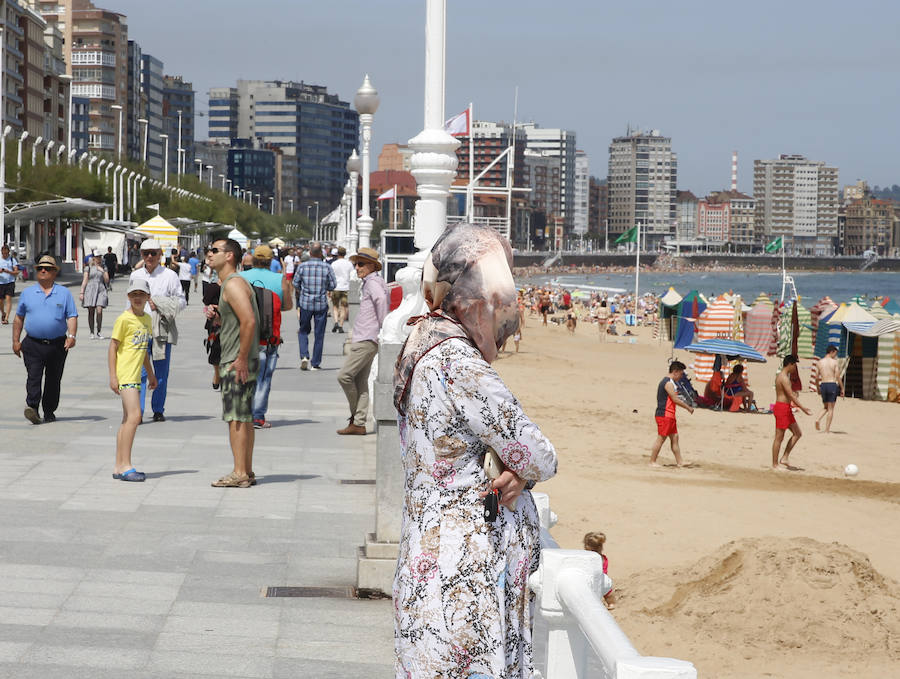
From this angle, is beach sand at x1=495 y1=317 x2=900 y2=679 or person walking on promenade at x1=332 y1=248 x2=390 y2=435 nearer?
beach sand at x1=495 y1=317 x2=900 y2=679

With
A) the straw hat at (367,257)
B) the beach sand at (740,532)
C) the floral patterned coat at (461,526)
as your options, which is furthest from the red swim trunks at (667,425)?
the floral patterned coat at (461,526)

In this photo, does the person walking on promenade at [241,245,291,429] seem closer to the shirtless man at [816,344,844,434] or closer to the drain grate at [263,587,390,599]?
the drain grate at [263,587,390,599]

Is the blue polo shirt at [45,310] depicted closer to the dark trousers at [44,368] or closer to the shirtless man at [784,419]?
the dark trousers at [44,368]

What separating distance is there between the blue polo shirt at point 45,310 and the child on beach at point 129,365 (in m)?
2.42

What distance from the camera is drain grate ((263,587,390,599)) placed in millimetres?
5930

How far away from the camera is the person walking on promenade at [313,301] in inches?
661

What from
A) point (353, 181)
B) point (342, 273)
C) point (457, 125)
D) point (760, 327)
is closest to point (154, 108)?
point (353, 181)

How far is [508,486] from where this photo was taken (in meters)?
3.11

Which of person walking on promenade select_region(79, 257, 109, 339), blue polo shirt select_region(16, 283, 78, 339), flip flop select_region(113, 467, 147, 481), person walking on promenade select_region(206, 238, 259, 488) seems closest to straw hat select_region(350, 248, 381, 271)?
blue polo shirt select_region(16, 283, 78, 339)

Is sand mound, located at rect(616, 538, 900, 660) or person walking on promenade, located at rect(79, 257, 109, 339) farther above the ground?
person walking on promenade, located at rect(79, 257, 109, 339)

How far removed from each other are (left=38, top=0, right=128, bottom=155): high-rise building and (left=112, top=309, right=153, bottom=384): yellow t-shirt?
131130mm

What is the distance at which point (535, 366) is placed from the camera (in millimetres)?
29484

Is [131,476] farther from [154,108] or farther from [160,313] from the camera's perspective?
[154,108]

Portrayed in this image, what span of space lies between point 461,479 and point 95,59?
14053cm
